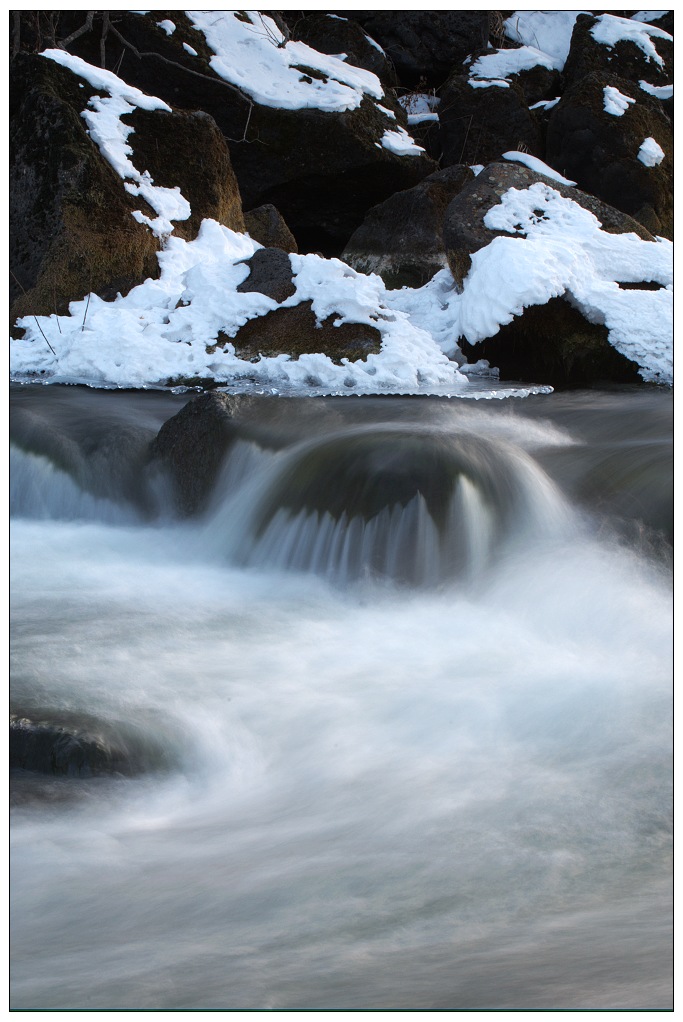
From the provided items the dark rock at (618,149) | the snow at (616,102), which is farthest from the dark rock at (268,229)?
the snow at (616,102)

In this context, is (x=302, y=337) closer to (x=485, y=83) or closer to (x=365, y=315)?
(x=365, y=315)

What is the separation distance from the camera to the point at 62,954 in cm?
204

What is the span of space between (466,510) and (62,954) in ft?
9.44

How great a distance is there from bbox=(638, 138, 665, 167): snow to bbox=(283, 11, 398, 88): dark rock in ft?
12.4

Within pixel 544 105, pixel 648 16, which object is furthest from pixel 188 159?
pixel 648 16

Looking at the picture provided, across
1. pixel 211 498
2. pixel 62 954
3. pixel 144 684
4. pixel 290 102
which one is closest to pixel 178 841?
pixel 62 954

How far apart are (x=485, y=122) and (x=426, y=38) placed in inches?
98.7

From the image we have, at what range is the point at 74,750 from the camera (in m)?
2.70

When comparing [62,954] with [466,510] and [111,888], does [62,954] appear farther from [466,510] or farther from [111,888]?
[466,510]

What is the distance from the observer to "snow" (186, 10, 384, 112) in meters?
10.6

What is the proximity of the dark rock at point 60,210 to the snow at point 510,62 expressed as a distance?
247 inches

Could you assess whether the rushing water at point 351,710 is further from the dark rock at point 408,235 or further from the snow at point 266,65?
the snow at point 266,65

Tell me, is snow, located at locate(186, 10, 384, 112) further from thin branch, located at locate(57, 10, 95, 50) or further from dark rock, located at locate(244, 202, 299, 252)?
dark rock, located at locate(244, 202, 299, 252)

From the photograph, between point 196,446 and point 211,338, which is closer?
point 196,446
